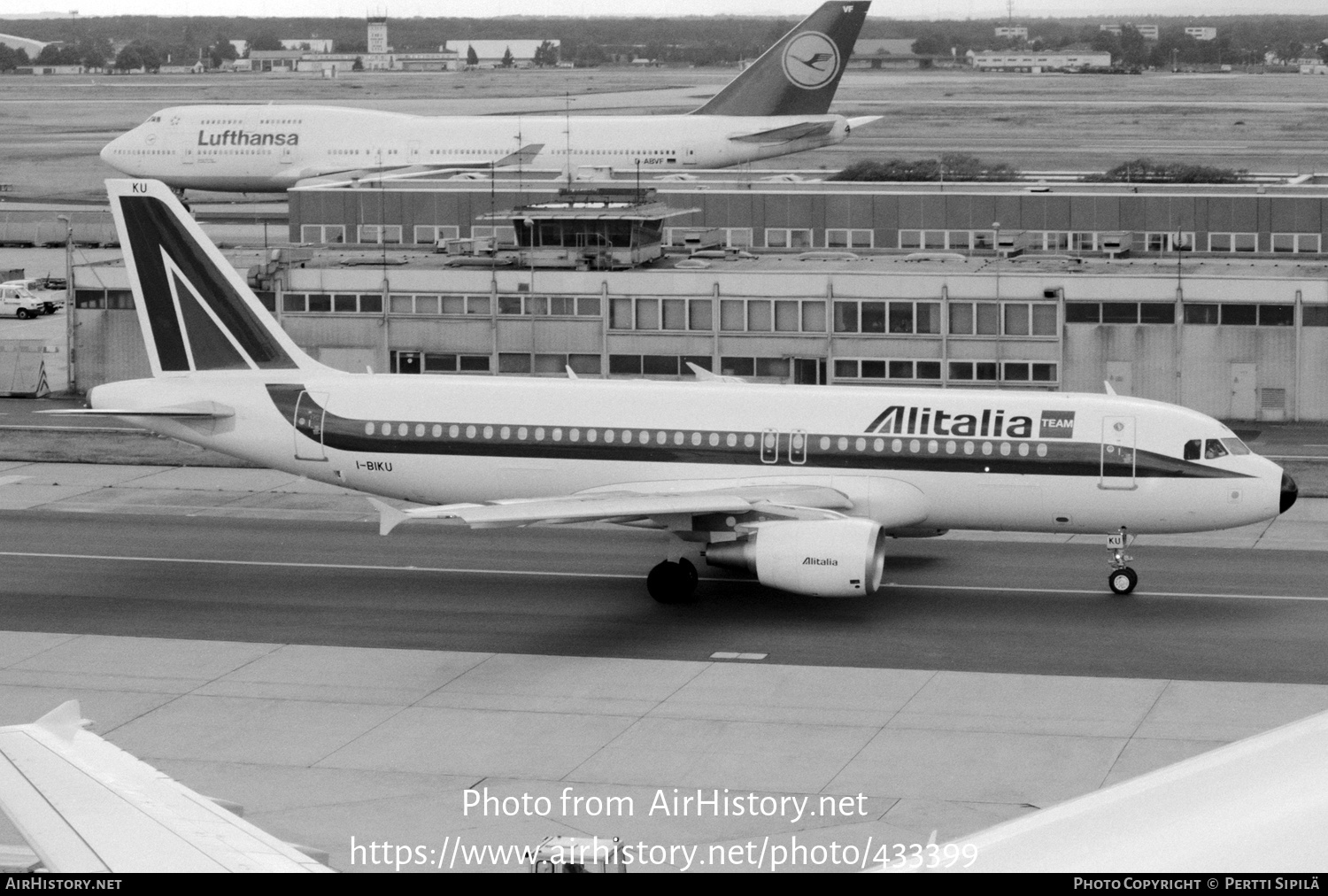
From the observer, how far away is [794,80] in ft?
325

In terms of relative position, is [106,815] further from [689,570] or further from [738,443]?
[738,443]

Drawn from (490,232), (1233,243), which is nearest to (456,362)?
(490,232)

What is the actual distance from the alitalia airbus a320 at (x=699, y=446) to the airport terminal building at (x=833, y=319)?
59.7 feet

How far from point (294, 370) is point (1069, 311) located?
2496 cm

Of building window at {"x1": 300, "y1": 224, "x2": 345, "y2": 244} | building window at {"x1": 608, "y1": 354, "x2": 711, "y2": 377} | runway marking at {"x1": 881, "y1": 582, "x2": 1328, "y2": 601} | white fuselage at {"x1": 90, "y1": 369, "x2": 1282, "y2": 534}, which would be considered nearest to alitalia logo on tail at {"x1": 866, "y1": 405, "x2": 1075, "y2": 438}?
white fuselage at {"x1": 90, "y1": 369, "x2": 1282, "y2": 534}

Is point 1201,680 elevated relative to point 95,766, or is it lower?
lower

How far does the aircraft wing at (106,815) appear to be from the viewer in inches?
281

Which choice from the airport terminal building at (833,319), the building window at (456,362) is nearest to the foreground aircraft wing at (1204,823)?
the airport terminal building at (833,319)

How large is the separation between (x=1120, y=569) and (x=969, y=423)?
3.64 m

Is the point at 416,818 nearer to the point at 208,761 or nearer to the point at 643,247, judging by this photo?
the point at 208,761

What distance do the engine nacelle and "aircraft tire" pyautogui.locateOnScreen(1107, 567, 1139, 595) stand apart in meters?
4.92

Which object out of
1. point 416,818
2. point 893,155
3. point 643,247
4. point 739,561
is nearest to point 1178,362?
point 643,247

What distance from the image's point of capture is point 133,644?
2636cm

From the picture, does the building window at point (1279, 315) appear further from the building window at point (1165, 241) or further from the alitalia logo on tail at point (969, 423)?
the alitalia logo on tail at point (969, 423)
